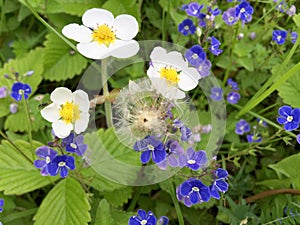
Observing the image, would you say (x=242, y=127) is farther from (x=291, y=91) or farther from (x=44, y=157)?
(x=44, y=157)

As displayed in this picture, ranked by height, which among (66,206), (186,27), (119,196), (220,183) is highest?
(186,27)

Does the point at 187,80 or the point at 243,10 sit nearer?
the point at 187,80

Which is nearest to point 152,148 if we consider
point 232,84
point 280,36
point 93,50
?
point 93,50

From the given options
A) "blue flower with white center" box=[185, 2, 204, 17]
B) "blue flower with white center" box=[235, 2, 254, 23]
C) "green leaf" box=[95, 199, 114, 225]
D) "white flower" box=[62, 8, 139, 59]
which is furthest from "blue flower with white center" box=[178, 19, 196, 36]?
"green leaf" box=[95, 199, 114, 225]

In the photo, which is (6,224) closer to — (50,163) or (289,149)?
(50,163)

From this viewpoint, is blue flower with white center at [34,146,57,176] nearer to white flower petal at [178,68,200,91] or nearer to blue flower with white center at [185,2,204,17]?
white flower petal at [178,68,200,91]

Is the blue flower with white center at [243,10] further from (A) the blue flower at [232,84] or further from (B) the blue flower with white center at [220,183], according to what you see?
(B) the blue flower with white center at [220,183]
